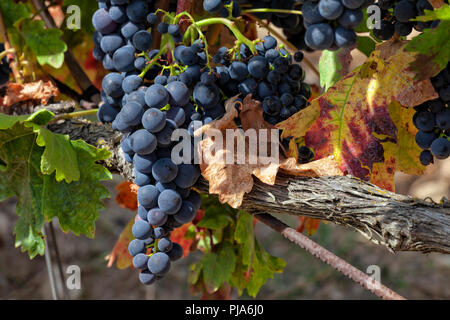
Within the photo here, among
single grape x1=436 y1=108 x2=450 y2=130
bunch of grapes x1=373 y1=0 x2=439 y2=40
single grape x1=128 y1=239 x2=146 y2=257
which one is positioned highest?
bunch of grapes x1=373 y1=0 x2=439 y2=40

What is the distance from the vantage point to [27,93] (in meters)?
1.18

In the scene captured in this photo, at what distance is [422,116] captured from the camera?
855mm

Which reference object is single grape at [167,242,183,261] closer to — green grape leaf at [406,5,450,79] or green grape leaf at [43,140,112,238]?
green grape leaf at [43,140,112,238]

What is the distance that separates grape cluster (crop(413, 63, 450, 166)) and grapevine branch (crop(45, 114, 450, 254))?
12 cm

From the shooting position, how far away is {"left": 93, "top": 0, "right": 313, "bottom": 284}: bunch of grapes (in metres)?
0.82

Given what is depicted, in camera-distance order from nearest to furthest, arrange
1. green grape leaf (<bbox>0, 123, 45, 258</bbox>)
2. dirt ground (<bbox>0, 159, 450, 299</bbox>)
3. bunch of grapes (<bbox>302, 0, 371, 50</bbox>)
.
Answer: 1. bunch of grapes (<bbox>302, 0, 371, 50</bbox>)
2. green grape leaf (<bbox>0, 123, 45, 258</bbox>)
3. dirt ground (<bbox>0, 159, 450, 299</bbox>)

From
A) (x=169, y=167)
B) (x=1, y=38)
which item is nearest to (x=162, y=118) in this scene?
(x=169, y=167)

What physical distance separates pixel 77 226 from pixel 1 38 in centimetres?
60

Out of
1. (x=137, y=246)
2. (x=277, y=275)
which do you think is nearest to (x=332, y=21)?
(x=137, y=246)

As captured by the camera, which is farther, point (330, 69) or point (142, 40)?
point (330, 69)

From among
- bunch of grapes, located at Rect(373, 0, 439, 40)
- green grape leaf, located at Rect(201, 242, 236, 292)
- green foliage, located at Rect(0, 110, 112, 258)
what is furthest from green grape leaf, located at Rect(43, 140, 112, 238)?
bunch of grapes, located at Rect(373, 0, 439, 40)

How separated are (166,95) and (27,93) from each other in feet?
1.65

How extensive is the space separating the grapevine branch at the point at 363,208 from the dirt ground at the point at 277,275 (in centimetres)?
172

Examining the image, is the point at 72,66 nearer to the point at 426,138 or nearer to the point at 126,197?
the point at 126,197
